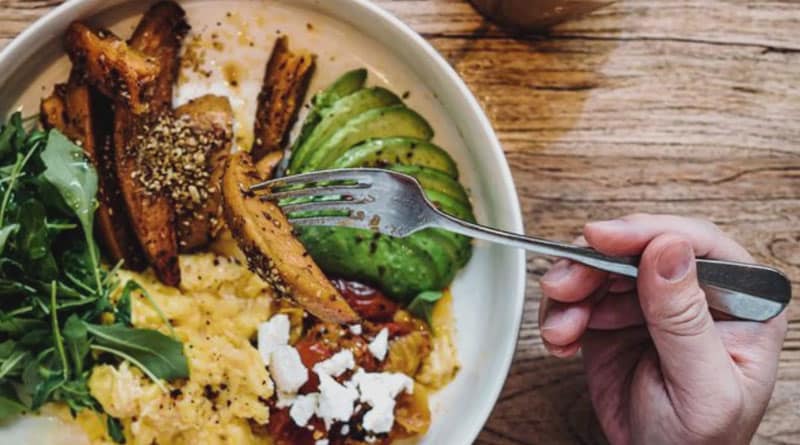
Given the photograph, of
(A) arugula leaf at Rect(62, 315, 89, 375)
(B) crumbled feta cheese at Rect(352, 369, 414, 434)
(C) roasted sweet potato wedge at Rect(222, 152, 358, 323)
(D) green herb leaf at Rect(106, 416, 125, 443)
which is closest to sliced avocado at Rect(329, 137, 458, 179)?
(C) roasted sweet potato wedge at Rect(222, 152, 358, 323)

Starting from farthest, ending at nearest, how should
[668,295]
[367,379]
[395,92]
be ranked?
[395,92], [367,379], [668,295]

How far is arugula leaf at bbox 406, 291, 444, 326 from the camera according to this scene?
2.29 metres

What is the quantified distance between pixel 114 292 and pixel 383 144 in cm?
88

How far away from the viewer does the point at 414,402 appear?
2.30 m

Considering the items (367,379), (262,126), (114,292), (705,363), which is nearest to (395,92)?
(262,126)

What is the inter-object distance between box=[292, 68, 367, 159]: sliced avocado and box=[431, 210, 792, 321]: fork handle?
0.59 meters

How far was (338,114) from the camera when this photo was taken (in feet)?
7.51

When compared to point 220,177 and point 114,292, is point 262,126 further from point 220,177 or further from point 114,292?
point 114,292

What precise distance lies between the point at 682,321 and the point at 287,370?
1041 millimetres

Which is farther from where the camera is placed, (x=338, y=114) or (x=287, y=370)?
(x=338, y=114)

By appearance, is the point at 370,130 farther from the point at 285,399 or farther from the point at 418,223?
the point at 285,399

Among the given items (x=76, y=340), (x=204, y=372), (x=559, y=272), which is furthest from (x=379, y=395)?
(x=76, y=340)

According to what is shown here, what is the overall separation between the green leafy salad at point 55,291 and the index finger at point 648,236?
3.88 feet

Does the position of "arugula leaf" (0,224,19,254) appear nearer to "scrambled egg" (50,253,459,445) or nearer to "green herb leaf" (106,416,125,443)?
"scrambled egg" (50,253,459,445)
